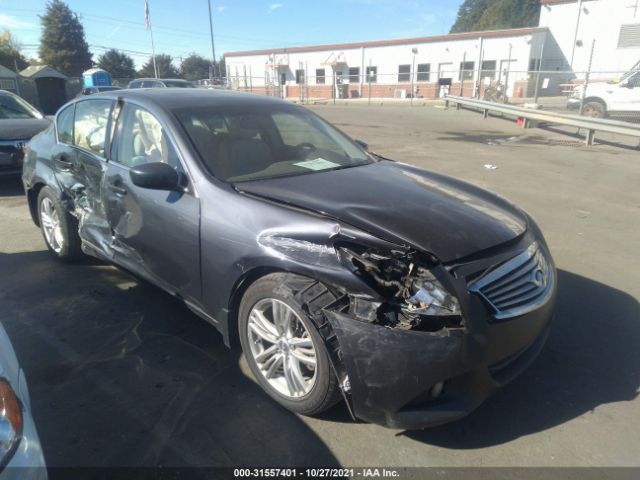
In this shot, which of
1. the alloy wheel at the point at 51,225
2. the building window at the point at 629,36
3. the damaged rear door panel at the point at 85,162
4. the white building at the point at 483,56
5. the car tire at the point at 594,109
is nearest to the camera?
the damaged rear door panel at the point at 85,162

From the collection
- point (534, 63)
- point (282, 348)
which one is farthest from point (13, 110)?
point (534, 63)

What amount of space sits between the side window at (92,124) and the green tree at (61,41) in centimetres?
6363

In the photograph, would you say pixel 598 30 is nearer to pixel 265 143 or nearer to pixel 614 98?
pixel 614 98

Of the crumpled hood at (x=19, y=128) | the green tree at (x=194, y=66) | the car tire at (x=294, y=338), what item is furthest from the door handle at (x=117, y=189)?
the green tree at (x=194, y=66)

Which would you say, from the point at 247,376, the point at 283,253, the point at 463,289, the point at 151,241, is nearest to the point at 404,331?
the point at 463,289

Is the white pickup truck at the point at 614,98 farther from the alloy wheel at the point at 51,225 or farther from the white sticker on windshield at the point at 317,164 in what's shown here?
the alloy wheel at the point at 51,225

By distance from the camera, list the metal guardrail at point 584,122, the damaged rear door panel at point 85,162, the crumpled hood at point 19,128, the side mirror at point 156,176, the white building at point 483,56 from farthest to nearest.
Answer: the white building at point 483,56 → the metal guardrail at point 584,122 → the crumpled hood at point 19,128 → the damaged rear door panel at point 85,162 → the side mirror at point 156,176

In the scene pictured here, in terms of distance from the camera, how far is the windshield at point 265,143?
3.21m

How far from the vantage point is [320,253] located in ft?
7.88

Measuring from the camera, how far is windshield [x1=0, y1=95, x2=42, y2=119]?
8.77 meters

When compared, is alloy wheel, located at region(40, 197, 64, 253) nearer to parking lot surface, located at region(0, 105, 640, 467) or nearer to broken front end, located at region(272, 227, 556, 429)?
parking lot surface, located at region(0, 105, 640, 467)

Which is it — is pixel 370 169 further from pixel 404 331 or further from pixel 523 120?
pixel 523 120

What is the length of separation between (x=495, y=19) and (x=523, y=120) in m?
76.4

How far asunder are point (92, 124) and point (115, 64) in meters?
70.1
